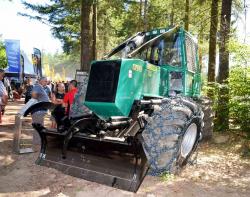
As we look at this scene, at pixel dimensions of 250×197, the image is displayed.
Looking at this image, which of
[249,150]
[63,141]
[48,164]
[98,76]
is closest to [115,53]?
[98,76]

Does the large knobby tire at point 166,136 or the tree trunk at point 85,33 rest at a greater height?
the tree trunk at point 85,33

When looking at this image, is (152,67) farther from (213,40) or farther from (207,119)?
(213,40)

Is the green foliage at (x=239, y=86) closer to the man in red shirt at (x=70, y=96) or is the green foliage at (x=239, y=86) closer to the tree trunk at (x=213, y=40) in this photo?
the tree trunk at (x=213, y=40)

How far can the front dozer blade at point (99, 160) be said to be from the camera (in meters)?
4.91

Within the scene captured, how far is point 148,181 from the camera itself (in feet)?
18.5

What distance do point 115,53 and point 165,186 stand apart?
3.08 metres

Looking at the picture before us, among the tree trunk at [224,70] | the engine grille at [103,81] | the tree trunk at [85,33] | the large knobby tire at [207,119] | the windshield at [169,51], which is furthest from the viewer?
the tree trunk at [85,33]

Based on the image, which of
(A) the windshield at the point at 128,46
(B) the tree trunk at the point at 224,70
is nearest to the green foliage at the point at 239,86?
(B) the tree trunk at the point at 224,70

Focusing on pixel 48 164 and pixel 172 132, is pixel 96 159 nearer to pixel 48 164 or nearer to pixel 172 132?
pixel 48 164

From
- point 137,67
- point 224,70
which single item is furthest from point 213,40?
point 137,67

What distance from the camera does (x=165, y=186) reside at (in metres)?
5.31

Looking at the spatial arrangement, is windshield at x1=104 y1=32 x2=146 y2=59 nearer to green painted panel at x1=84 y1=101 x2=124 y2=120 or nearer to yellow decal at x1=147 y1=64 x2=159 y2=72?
yellow decal at x1=147 y1=64 x2=159 y2=72

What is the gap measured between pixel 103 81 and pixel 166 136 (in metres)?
1.46

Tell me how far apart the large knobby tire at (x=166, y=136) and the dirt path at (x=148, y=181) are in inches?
10.6
